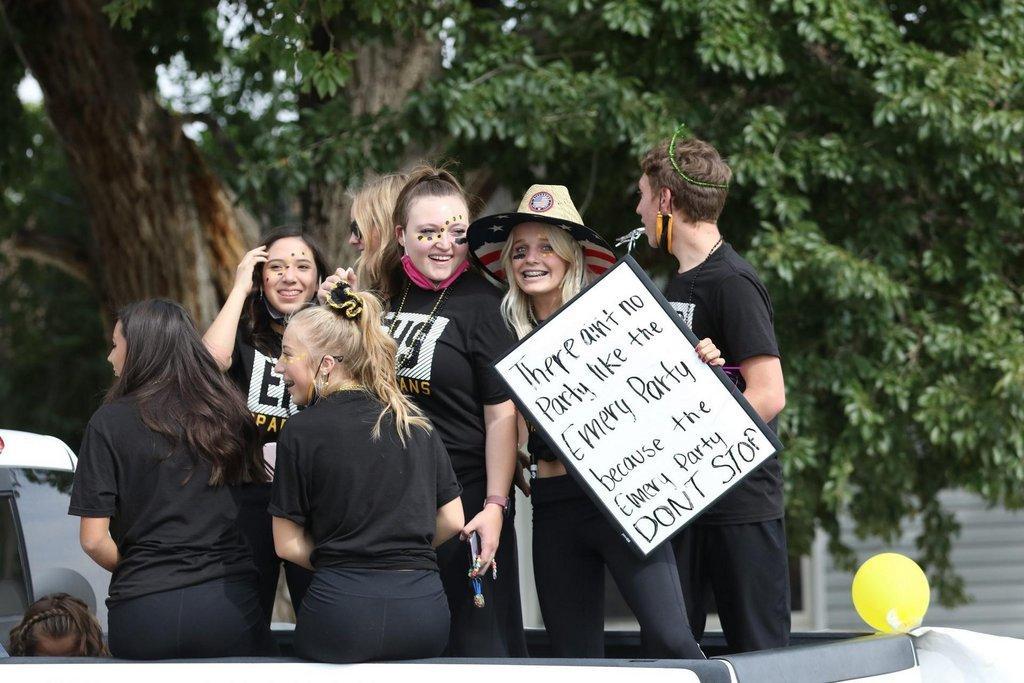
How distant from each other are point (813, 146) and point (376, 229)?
309 cm

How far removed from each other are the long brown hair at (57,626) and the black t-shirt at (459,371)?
112 centimetres

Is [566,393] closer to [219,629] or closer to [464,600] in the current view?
[464,600]

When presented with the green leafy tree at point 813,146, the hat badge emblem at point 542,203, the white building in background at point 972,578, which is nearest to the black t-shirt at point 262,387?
the hat badge emblem at point 542,203

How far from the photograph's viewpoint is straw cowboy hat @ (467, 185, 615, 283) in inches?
145

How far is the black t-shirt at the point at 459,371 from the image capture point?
3652 mm

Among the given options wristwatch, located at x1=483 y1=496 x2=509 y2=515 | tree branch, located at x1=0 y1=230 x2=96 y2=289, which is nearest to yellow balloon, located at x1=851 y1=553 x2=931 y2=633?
wristwatch, located at x1=483 y1=496 x2=509 y2=515

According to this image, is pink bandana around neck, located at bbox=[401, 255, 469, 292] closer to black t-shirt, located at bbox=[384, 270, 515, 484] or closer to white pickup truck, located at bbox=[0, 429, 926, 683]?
black t-shirt, located at bbox=[384, 270, 515, 484]

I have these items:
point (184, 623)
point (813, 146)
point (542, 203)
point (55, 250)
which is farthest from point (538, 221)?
point (55, 250)

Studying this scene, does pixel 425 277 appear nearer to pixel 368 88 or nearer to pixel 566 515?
pixel 566 515

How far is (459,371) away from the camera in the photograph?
3656 mm

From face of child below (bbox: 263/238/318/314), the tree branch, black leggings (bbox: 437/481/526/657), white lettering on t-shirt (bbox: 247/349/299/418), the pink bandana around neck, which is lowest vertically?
black leggings (bbox: 437/481/526/657)

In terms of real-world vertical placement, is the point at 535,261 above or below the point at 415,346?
above

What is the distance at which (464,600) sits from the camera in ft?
12.1

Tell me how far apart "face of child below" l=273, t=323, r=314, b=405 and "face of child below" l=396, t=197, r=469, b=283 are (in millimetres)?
556
